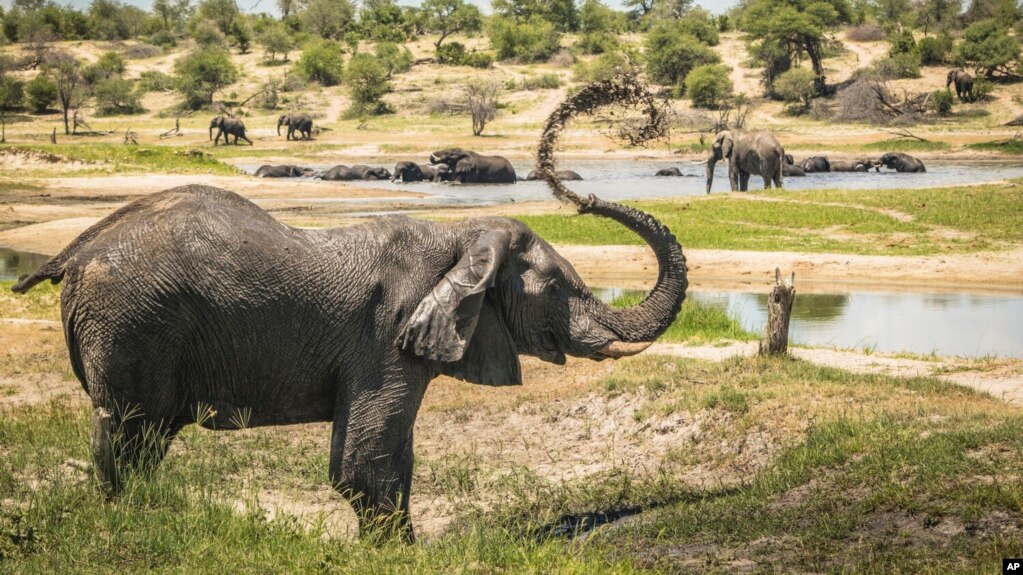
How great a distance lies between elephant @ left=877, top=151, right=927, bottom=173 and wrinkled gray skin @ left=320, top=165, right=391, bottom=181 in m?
17.5

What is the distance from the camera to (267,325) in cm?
606

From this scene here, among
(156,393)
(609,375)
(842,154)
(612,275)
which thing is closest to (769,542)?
(156,393)

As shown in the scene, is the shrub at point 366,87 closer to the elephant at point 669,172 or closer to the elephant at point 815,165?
the elephant at point 669,172

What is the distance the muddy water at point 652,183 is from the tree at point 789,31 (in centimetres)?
1993

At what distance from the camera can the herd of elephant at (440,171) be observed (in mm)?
Result: 38469

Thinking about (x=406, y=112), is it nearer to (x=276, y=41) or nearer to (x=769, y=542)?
(x=276, y=41)

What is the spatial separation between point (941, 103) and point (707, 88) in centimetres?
1071

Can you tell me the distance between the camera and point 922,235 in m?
21.3

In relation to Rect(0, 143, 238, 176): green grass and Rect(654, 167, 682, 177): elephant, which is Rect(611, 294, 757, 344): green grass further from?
Rect(654, 167, 682, 177): elephant

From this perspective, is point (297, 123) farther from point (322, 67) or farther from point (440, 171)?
point (440, 171)

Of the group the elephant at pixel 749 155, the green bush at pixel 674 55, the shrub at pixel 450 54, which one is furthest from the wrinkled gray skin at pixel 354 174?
the shrub at pixel 450 54

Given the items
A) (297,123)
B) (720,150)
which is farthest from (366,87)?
(720,150)

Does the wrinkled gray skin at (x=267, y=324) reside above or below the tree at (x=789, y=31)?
below

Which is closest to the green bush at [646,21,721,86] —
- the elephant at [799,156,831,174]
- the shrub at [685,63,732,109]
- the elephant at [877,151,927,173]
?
the shrub at [685,63,732,109]
